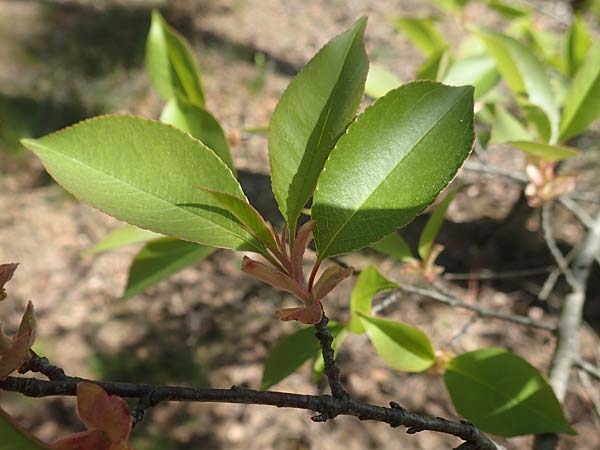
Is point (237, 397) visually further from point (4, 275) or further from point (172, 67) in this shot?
point (172, 67)

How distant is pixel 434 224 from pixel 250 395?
513 millimetres

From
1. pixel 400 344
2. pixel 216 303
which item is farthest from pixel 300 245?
pixel 216 303

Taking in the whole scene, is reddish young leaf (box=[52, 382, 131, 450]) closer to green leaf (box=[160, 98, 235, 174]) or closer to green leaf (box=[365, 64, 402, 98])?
green leaf (box=[160, 98, 235, 174])

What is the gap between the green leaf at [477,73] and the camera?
0.93 metres

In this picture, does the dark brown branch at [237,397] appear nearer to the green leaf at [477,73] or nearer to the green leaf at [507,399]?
the green leaf at [507,399]

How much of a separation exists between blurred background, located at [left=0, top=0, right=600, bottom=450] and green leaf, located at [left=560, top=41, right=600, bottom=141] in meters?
0.56

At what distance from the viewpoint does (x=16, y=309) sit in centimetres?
238

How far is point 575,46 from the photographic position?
113cm

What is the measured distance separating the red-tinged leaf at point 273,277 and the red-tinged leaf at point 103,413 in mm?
130

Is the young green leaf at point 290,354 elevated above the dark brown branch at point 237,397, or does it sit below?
below

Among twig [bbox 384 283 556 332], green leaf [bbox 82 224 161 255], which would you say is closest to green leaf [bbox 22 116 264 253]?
green leaf [bbox 82 224 161 255]

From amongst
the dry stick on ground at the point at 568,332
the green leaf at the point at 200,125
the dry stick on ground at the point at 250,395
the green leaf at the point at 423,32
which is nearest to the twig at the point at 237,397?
the dry stick on ground at the point at 250,395

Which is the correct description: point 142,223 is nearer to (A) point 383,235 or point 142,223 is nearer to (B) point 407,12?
(A) point 383,235

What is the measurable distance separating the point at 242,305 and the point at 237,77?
1.88 m
